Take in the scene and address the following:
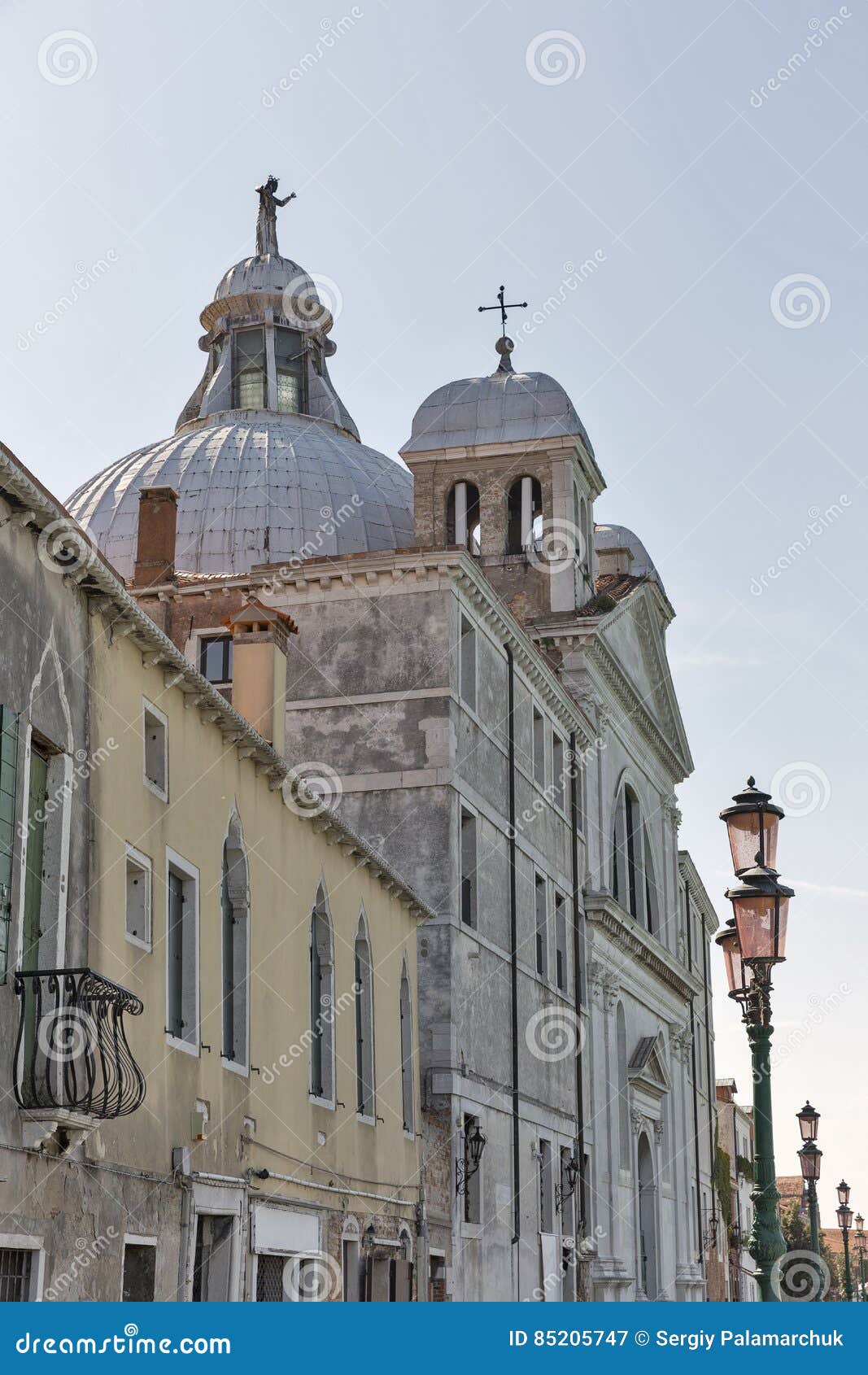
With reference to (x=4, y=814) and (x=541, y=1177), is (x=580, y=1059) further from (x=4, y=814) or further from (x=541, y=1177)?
(x=4, y=814)

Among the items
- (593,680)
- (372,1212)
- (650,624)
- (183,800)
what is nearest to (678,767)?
(650,624)

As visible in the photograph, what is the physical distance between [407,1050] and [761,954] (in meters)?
8.96

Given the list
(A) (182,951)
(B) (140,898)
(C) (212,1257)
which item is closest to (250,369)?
(A) (182,951)

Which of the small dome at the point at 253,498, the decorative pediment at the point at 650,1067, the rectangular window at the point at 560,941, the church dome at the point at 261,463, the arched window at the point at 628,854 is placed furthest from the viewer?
the church dome at the point at 261,463

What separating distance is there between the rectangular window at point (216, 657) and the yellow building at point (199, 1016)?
22.6 ft

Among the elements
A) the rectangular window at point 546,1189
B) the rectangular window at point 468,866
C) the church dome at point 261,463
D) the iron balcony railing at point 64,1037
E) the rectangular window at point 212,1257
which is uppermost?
the church dome at point 261,463

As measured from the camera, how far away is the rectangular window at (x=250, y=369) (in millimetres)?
48188

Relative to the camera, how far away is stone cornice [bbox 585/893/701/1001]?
32438 mm

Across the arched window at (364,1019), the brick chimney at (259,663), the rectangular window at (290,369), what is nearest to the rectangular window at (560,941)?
the arched window at (364,1019)

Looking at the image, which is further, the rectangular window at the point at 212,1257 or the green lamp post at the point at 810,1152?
the green lamp post at the point at 810,1152

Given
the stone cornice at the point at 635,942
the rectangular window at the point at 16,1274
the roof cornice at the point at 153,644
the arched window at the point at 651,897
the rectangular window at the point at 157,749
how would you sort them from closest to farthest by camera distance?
1. the rectangular window at the point at 16,1274
2. the roof cornice at the point at 153,644
3. the rectangular window at the point at 157,749
4. the stone cornice at the point at 635,942
5. the arched window at the point at 651,897

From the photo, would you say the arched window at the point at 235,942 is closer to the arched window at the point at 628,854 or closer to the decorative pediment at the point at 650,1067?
the arched window at the point at 628,854

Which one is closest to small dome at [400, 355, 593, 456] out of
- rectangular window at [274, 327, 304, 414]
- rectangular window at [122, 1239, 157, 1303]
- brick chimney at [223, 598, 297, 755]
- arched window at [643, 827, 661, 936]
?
arched window at [643, 827, 661, 936]

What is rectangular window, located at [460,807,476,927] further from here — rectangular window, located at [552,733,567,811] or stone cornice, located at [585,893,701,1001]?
stone cornice, located at [585,893,701,1001]
